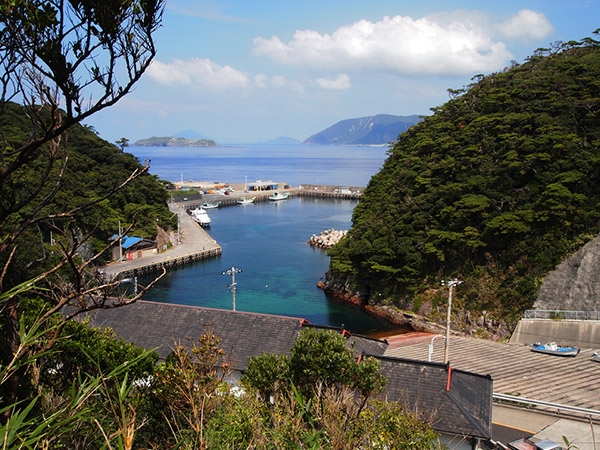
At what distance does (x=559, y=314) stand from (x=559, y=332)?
3.25 ft

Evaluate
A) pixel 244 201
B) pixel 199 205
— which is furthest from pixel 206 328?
pixel 244 201

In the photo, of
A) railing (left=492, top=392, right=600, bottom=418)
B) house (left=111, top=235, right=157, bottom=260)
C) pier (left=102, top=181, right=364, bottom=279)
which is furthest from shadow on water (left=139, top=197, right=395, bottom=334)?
railing (left=492, top=392, right=600, bottom=418)

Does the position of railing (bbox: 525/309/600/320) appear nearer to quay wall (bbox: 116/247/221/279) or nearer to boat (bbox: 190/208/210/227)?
quay wall (bbox: 116/247/221/279)

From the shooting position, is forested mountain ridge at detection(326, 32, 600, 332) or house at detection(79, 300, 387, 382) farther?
forested mountain ridge at detection(326, 32, 600, 332)

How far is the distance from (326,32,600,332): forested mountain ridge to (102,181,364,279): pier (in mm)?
13988

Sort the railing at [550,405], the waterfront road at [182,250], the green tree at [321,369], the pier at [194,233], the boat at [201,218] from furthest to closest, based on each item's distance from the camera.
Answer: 1. the boat at [201,218]
2. the pier at [194,233]
3. the waterfront road at [182,250]
4. the railing at [550,405]
5. the green tree at [321,369]

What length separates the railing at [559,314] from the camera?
21.9 metres

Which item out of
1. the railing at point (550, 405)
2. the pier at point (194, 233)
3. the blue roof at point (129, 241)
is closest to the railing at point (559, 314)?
the railing at point (550, 405)

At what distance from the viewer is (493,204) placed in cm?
2769

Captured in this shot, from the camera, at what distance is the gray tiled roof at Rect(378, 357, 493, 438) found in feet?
37.8

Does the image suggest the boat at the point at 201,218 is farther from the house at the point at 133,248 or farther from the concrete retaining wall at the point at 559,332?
the concrete retaining wall at the point at 559,332

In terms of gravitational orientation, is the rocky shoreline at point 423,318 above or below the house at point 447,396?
below

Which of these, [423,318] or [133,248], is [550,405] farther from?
[133,248]

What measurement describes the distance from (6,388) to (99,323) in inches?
492
